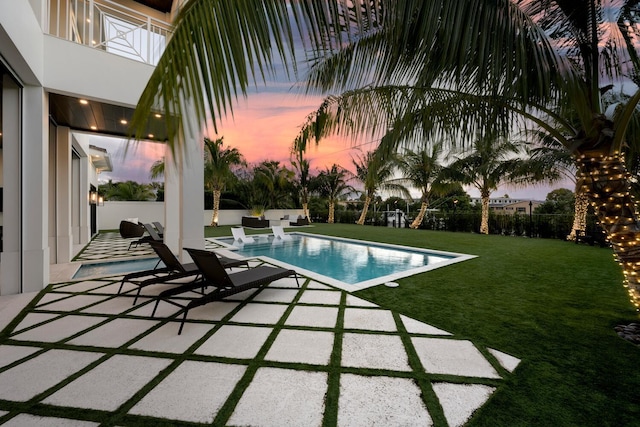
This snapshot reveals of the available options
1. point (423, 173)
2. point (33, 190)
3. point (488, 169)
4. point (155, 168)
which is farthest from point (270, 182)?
point (155, 168)

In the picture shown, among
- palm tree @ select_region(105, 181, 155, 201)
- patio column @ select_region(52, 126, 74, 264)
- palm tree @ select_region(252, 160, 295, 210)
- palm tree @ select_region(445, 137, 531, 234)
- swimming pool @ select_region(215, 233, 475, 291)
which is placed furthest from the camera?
palm tree @ select_region(252, 160, 295, 210)

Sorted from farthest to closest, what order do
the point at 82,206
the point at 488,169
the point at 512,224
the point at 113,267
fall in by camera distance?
the point at 512,224 → the point at 488,169 → the point at 82,206 → the point at 113,267

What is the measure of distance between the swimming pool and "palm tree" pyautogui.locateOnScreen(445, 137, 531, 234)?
668 centimetres

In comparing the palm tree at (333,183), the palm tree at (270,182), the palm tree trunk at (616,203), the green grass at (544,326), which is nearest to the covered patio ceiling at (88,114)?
the green grass at (544,326)

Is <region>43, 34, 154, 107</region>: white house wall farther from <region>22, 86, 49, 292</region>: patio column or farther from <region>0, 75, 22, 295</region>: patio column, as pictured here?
<region>0, 75, 22, 295</region>: patio column

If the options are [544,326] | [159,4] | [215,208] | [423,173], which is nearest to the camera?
[544,326]

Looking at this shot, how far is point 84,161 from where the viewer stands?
39.5 feet

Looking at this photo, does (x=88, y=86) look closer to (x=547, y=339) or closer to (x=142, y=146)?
(x=142, y=146)

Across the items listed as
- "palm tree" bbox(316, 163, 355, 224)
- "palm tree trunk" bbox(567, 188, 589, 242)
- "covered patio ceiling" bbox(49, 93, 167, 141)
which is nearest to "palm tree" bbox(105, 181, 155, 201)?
"covered patio ceiling" bbox(49, 93, 167, 141)

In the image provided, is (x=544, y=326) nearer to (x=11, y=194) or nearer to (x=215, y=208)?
(x=11, y=194)

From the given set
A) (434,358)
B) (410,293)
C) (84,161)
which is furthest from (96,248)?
(434,358)

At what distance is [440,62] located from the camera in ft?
6.89

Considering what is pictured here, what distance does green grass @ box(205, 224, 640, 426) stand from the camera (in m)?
2.26

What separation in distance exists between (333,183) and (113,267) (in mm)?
20403
